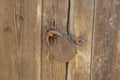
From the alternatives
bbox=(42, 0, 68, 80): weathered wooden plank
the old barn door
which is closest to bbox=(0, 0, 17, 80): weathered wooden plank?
the old barn door

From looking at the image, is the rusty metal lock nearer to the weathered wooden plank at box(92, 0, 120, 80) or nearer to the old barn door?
the old barn door

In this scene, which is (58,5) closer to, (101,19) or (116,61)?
(101,19)

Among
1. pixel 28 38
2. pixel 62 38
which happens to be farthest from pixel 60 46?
pixel 28 38

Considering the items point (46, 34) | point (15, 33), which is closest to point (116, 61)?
point (46, 34)

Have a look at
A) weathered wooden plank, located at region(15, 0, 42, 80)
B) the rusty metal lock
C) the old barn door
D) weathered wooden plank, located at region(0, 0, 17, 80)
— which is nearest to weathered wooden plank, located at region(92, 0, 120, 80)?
the old barn door
